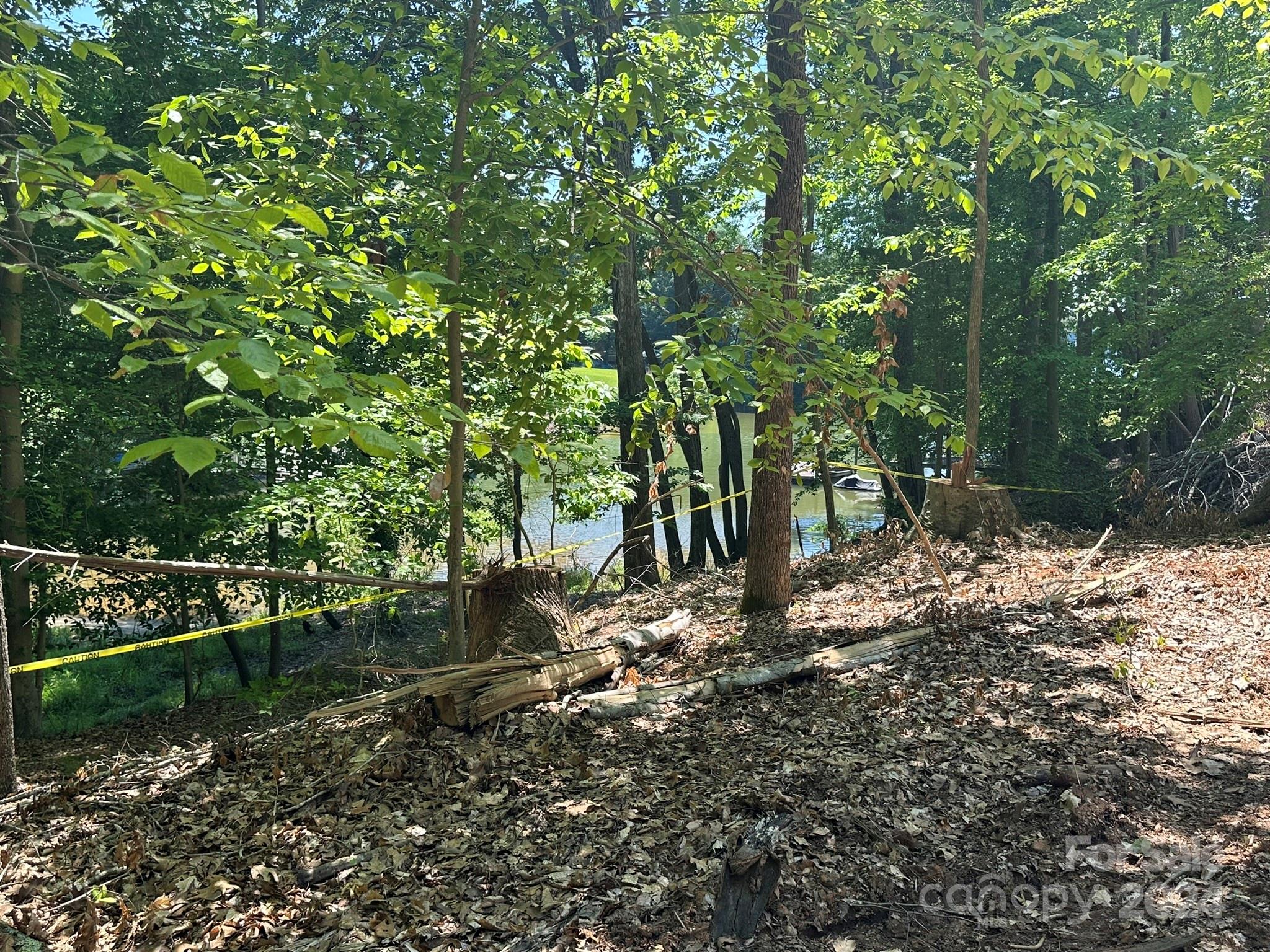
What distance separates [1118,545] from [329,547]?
28.5ft

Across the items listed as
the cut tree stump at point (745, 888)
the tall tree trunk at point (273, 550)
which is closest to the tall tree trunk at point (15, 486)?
the tall tree trunk at point (273, 550)

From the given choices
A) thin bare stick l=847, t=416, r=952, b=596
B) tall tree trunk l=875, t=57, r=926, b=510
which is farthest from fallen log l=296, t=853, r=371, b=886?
tall tree trunk l=875, t=57, r=926, b=510

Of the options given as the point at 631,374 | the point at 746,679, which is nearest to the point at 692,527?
the point at 631,374

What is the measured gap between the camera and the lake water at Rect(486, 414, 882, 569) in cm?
1636

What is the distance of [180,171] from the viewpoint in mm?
2564

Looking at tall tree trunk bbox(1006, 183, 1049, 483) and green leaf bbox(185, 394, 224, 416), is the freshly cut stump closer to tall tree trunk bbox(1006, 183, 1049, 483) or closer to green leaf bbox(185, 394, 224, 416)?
green leaf bbox(185, 394, 224, 416)

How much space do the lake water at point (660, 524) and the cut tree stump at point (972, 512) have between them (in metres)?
1.81

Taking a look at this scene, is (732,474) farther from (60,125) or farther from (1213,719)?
(60,125)

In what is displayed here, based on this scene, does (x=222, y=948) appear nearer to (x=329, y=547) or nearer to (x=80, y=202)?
(x=80, y=202)

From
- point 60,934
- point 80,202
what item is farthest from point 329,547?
point 80,202

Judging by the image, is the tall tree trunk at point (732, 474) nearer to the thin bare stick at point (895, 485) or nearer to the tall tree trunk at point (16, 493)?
the thin bare stick at point (895, 485)

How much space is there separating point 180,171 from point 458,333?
92.1 inches

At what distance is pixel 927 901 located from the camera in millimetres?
3201

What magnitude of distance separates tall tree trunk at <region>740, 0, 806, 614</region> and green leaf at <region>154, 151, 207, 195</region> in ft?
13.0
